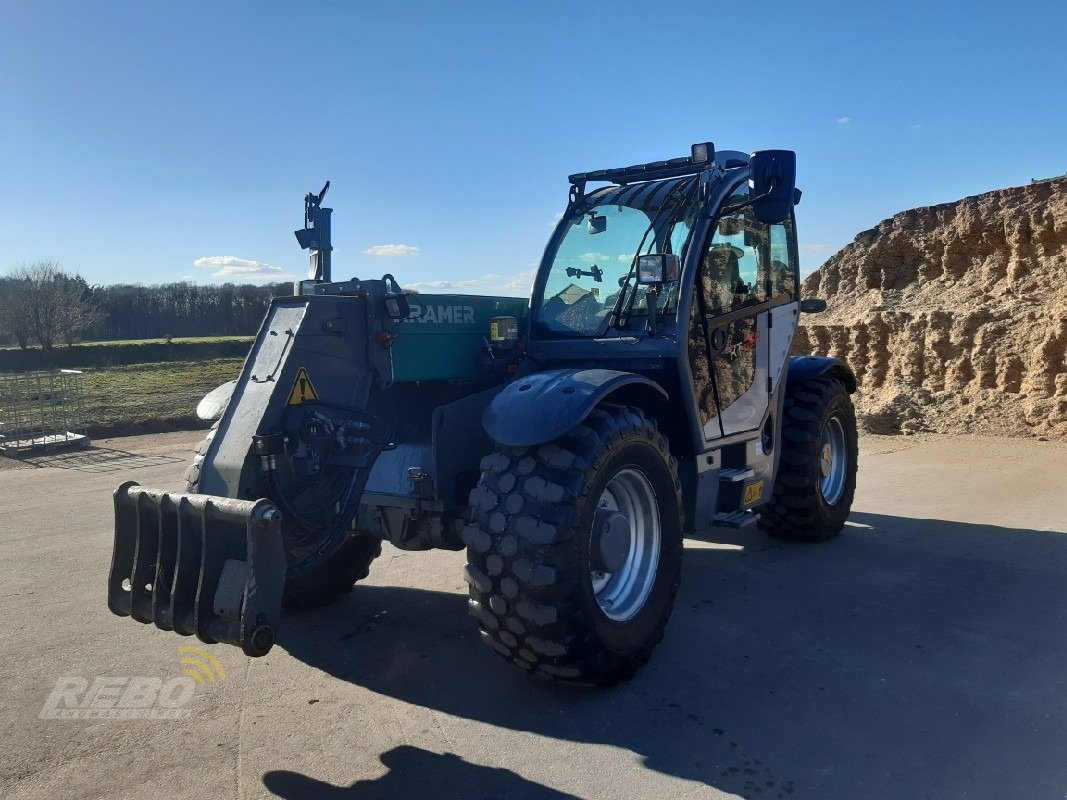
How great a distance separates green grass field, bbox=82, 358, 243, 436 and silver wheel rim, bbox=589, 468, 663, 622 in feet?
43.1

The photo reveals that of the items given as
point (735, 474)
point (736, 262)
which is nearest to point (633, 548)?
point (735, 474)

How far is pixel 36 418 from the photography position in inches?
598

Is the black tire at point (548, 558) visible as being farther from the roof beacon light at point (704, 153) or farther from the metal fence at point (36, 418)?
the metal fence at point (36, 418)

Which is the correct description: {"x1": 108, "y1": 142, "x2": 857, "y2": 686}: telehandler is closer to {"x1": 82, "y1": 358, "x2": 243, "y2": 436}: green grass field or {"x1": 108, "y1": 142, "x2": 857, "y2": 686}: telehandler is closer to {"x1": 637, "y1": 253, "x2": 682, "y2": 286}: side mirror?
{"x1": 637, "y1": 253, "x2": 682, "y2": 286}: side mirror

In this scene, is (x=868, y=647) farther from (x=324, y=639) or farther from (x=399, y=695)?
(x=324, y=639)

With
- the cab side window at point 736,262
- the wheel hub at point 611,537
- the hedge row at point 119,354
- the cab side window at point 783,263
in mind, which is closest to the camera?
the wheel hub at point 611,537

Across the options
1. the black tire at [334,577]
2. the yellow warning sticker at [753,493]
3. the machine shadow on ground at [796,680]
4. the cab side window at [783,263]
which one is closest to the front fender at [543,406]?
the machine shadow on ground at [796,680]

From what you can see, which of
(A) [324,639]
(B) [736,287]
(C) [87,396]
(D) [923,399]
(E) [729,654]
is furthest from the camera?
(C) [87,396]

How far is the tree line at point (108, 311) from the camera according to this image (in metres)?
33.0

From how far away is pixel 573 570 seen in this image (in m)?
3.57

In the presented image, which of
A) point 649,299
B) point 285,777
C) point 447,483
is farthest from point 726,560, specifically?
point 285,777

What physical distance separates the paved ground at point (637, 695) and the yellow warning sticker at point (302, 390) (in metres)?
1.36

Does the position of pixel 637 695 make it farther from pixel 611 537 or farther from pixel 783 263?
pixel 783 263

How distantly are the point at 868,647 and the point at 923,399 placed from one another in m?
9.27
